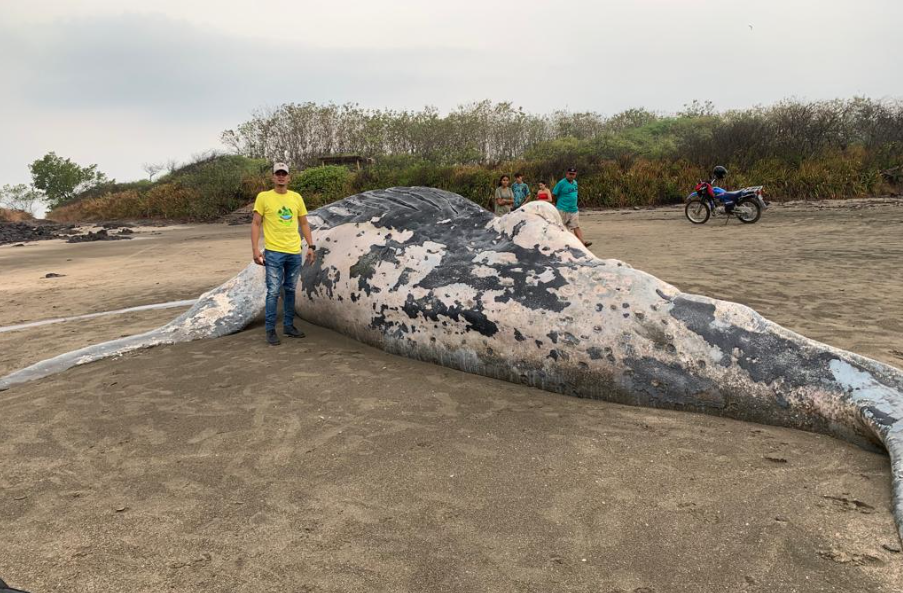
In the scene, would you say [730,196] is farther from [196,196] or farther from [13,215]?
[13,215]

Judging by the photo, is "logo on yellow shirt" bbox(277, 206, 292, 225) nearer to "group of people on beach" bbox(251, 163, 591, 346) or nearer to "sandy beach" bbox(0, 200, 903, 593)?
"group of people on beach" bbox(251, 163, 591, 346)

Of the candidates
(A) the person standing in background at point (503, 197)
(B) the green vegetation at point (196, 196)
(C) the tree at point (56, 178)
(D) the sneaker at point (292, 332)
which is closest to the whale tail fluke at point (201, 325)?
(D) the sneaker at point (292, 332)

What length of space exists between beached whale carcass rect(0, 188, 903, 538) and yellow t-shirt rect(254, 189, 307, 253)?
0.32 meters

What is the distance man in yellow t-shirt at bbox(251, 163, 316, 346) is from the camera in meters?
5.07

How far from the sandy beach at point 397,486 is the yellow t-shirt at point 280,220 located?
94cm

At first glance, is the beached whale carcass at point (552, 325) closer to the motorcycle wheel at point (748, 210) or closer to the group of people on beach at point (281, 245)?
the group of people on beach at point (281, 245)

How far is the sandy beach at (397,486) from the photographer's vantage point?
2080mm

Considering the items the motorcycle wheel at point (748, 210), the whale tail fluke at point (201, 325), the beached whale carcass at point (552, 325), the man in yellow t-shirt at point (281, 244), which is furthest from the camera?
the motorcycle wheel at point (748, 210)

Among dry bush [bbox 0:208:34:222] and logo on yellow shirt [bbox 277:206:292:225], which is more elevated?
dry bush [bbox 0:208:34:222]

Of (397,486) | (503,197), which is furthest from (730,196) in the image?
(397,486)

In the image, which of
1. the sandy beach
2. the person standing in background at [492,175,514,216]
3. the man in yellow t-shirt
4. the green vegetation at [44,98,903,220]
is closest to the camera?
the sandy beach

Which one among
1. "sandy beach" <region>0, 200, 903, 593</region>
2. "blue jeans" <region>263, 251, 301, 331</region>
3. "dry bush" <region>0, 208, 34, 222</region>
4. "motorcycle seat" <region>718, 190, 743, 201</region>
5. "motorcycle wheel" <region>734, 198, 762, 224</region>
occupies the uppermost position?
"dry bush" <region>0, 208, 34, 222</region>

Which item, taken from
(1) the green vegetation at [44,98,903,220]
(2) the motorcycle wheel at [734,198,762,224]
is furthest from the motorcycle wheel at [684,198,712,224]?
(1) the green vegetation at [44,98,903,220]

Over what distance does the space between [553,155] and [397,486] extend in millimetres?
33453
